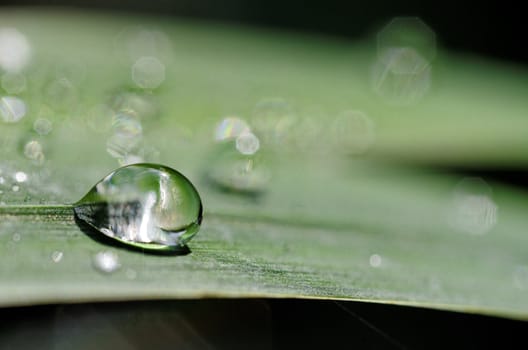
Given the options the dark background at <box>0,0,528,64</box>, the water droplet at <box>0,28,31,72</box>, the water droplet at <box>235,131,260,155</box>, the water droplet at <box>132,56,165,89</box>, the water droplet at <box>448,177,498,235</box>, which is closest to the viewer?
the water droplet at <box>235,131,260,155</box>

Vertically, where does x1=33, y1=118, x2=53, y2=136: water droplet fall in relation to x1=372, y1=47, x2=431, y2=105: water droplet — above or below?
below

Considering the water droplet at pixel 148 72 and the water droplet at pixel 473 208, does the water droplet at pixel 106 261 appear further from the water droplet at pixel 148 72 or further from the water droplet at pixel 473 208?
the water droplet at pixel 148 72

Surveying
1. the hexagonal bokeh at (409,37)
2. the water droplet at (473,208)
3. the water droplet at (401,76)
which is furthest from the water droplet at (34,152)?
the hexagonal bokeh at (409,37)

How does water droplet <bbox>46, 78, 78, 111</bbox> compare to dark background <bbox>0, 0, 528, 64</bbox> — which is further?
dark background <bbox>0, 0, 528, 64</bbox>

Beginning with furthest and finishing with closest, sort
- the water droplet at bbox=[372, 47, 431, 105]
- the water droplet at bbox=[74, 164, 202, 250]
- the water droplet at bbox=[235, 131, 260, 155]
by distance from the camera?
the water droplet at bbox=[372, 47, 431, 105]
the water droplet at bbox=[235, 131, 260, 155]
the water droplet at bbox=[74, 164, 202, 250]

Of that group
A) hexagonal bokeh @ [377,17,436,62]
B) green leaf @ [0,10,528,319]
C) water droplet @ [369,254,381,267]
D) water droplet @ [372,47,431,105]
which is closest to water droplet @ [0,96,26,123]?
green leaf @ [0,10,528,319]

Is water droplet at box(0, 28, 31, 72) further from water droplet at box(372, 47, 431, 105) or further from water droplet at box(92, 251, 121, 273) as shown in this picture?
water droplet at box(372, 47, 431, 105)

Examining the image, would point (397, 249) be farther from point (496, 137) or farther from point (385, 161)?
point (496, 137)
